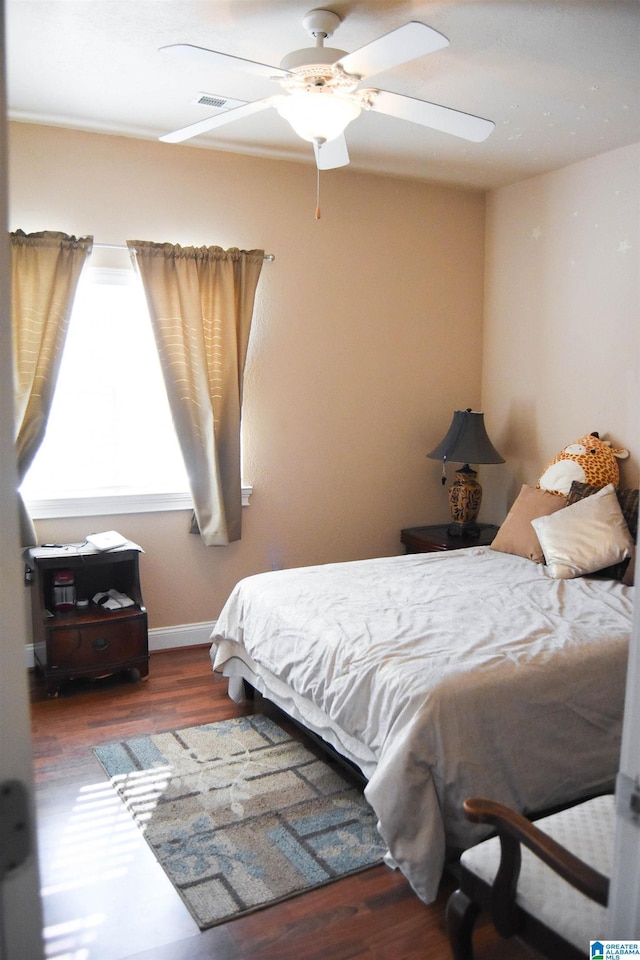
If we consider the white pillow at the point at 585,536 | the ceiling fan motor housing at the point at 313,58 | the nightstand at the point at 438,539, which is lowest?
the nightstand at the point at 438,539

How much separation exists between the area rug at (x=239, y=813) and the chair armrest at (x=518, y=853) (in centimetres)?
86

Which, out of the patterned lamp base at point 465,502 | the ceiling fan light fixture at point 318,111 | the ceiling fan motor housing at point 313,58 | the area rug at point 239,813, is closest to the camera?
the area rug at point 239,813

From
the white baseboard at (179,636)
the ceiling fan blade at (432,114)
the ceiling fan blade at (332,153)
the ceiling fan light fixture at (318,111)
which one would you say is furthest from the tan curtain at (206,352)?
the ceiling fan blade at (432,114)

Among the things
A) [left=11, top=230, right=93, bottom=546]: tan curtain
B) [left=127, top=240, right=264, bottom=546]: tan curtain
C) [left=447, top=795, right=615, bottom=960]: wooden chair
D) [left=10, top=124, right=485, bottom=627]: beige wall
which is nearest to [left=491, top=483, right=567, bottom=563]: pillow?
[left=10, top=124, right=485, bottom=627]: beige wall

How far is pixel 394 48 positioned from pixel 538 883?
2.29 metres

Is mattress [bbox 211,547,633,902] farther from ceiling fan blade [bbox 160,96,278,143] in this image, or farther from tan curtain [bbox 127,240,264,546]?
ceiling fan blade [bbox 160,96,278,143]

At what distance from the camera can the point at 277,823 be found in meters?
2.63

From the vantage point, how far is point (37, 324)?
382cm

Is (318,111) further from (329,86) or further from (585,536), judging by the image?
(585,536)

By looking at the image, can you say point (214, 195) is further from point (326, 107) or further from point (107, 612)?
point (107, 612)

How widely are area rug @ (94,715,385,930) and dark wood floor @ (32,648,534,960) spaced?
0.05 meters

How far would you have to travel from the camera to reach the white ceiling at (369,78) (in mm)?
2676

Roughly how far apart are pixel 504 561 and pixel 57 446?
240 centimetres

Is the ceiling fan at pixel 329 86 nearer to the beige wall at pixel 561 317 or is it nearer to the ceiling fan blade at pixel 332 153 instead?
the ceiling fan blade at pixel 332 153
